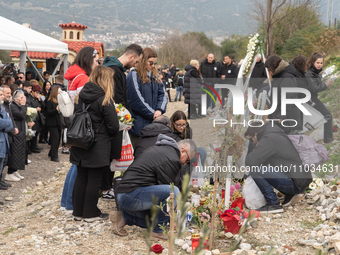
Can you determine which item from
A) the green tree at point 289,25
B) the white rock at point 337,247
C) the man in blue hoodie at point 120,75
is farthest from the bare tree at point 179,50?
the white rock at point 337,247

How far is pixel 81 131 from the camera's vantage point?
383 cm

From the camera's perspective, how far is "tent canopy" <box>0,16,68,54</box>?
851 cm

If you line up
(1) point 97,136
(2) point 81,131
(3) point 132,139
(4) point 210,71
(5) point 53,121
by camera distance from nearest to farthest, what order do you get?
1. (2) point 81,131
2. (1) point 97,136
3. (3) point 132,139
4. (5) point 53,121
5. (4) point 210,71

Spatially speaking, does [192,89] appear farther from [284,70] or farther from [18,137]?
Result: [18,137]

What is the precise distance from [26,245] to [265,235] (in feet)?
8.20

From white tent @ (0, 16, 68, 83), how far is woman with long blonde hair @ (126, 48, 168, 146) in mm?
4834

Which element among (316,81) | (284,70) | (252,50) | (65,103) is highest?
(252,50)

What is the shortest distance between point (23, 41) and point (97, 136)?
6.30 meters

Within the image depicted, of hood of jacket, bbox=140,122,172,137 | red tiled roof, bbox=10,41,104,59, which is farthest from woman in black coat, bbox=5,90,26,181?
red tiled roof, bbox=10,41,104,59

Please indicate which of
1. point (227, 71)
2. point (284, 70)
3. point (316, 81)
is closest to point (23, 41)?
point (227, 71)

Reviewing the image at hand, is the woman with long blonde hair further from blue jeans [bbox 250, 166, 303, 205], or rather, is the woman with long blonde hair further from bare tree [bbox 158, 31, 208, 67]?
bare tree [bbox 158, 31, 208, 67]

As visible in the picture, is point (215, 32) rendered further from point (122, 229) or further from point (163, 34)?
point (122, 229)

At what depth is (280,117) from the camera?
5762 mm

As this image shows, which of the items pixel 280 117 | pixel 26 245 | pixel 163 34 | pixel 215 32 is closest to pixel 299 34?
pixel 280 117
